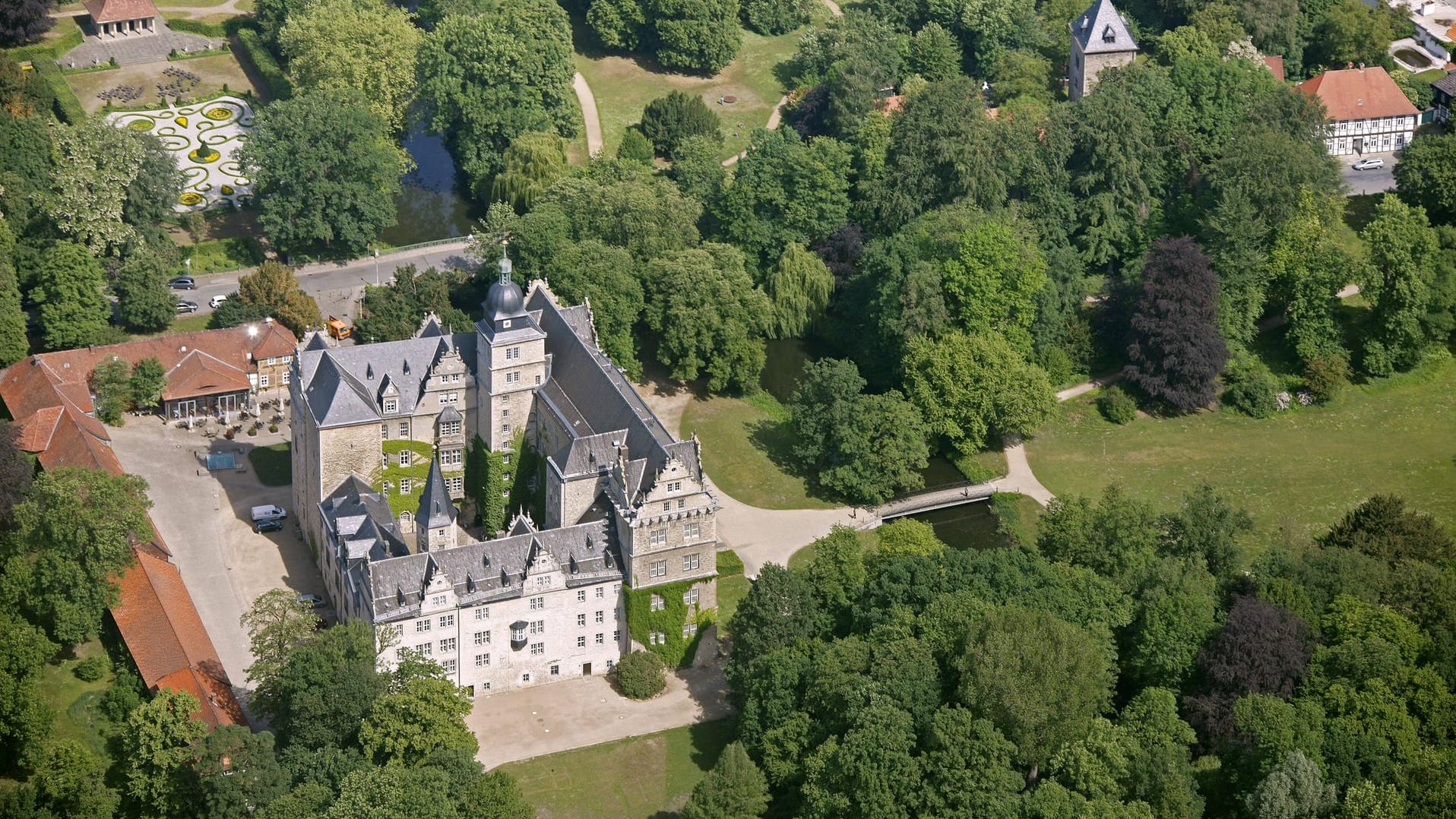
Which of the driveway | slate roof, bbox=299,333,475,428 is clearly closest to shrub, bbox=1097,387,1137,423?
the driveway

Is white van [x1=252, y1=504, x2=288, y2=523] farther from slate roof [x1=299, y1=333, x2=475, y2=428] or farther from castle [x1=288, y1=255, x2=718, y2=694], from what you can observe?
slate roof [x1=299, y1=333, x2=475, y2=428]

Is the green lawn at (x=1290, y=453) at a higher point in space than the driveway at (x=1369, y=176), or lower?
lower

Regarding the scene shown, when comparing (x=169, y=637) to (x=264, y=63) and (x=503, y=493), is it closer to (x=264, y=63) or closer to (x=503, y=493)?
(x=503, y=493)

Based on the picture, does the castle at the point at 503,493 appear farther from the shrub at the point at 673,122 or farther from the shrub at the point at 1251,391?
the shrub at the point at 673,122

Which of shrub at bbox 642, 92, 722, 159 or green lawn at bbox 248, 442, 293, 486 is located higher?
shrub at bbox 642, 92, 722, 159

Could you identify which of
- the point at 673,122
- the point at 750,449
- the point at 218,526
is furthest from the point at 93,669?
the point at 673,122

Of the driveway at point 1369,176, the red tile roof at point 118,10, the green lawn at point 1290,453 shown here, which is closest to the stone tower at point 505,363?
the green lawn at point 1290,453
